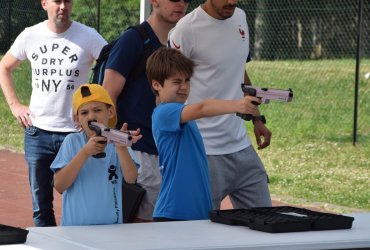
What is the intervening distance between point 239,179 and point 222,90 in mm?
505

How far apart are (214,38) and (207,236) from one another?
8.00 ft

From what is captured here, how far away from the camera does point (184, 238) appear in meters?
4.01

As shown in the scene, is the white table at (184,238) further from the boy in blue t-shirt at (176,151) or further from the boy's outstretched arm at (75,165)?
the boy in blue t-shirt at (176,151)

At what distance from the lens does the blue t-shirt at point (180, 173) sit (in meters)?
5.66

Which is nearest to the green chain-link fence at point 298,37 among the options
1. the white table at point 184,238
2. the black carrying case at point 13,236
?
the white table at point 184,238

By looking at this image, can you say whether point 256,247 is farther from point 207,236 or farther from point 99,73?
point 99,73

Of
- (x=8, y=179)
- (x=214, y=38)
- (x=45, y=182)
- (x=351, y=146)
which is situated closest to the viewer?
(x=214, y=38)

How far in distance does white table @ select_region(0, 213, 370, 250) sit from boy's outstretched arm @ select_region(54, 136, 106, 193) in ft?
2.28

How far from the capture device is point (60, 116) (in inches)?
303

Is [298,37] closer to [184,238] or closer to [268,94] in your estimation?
[268,94]

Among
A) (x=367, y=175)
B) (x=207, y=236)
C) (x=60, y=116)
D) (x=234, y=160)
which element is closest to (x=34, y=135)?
(x=60, y=116)

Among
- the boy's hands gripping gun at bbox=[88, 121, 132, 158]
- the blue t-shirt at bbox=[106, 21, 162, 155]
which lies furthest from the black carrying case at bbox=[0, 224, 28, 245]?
the blue t-shirt at bbox=[106, 21, 162, 155]

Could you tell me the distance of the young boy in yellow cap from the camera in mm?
5309

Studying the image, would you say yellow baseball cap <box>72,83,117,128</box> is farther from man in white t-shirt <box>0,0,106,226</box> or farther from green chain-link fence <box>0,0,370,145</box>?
green chain-link fence <box>0,0,370,145</box>
